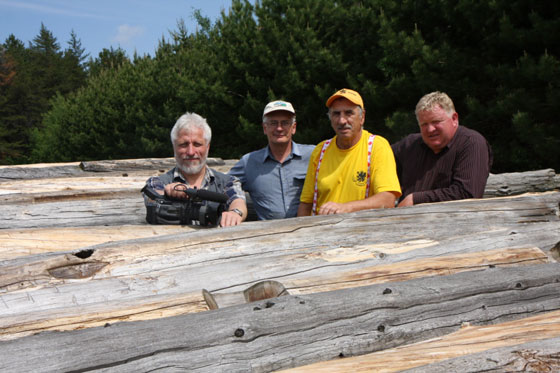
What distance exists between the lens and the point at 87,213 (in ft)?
14.3

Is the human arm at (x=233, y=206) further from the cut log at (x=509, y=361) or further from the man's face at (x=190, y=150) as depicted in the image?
the cut log at (x=509, y=361)

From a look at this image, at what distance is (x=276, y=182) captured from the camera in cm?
436

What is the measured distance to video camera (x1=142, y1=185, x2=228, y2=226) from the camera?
3.31m

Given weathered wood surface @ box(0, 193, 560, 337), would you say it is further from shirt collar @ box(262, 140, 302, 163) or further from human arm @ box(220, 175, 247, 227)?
shirt collar @ box(262, 140, 302, 163)

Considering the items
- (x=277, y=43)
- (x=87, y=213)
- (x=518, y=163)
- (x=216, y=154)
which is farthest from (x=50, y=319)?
(x=216, y=154)

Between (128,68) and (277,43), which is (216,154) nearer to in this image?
(277,43)

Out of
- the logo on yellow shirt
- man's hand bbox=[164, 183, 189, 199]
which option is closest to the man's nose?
man's hand bbox=[164, 183, 189, 199]

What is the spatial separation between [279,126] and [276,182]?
48 centimetres

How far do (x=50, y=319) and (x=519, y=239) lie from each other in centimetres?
262

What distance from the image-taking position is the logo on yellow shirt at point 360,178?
3.65 meters

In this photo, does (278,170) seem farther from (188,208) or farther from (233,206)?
(188,208)

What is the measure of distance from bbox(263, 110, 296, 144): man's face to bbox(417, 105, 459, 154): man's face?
1088 mm

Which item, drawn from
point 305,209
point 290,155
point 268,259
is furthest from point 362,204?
point 290,155

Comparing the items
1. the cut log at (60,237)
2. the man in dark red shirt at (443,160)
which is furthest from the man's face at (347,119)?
the cut log at (60,237)
